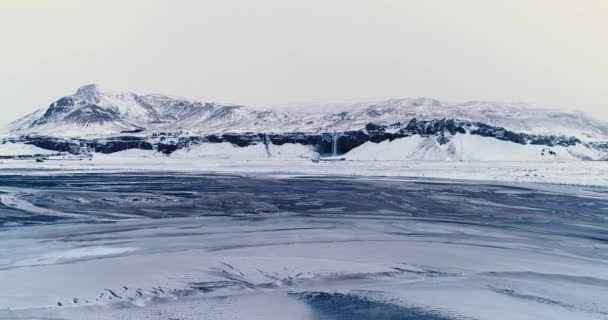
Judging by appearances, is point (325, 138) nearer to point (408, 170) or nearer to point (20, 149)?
point (408, 170)

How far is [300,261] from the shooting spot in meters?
8.27

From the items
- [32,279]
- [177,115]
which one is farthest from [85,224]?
[177,115]

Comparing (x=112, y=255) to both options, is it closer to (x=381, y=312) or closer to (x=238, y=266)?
(x=238, y=266)

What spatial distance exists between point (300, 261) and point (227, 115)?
508ft

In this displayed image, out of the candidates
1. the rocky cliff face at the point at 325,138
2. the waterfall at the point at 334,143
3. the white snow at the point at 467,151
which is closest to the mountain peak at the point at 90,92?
the rocky cliff face at the point at 325,138

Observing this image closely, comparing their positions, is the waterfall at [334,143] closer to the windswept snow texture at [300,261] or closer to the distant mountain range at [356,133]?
the distant mountain range at [356,133]

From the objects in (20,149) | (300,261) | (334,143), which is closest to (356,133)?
(334,143)

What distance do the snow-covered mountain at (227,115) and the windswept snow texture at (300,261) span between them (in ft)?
337

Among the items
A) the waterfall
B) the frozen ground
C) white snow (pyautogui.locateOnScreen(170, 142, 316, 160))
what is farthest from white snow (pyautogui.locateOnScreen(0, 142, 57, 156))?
the waterfall

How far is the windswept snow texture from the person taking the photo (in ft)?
19.8

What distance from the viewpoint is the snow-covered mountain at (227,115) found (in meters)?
123

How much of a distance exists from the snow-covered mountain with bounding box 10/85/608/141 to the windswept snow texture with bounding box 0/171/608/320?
103 metres

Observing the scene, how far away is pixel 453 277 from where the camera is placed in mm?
7484

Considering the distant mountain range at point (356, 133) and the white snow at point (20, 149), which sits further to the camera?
the white snow at point (20, 149)
